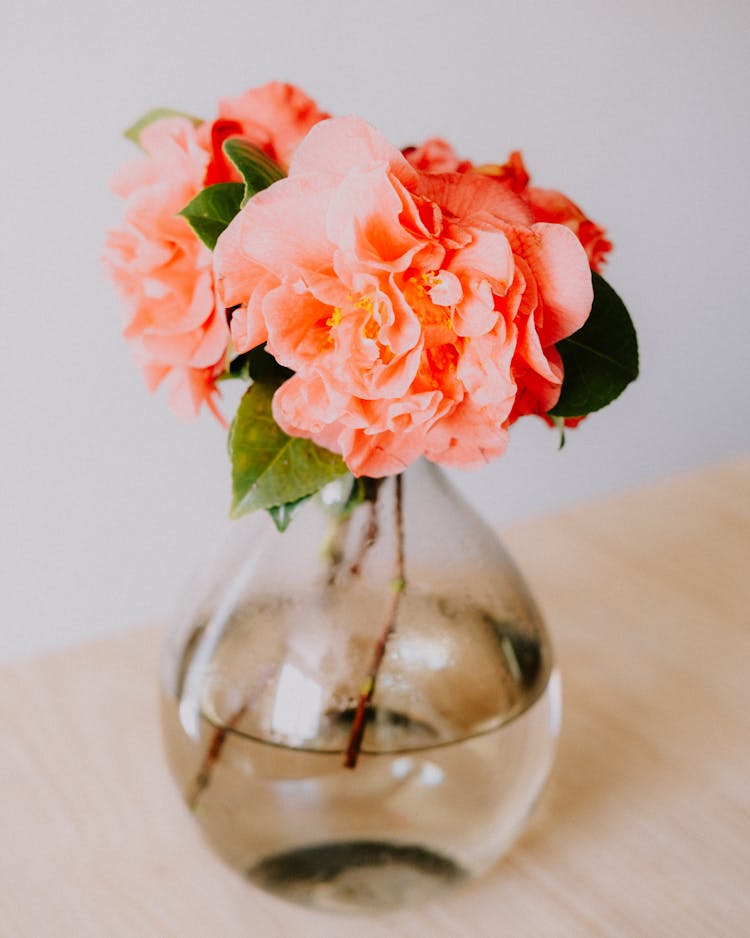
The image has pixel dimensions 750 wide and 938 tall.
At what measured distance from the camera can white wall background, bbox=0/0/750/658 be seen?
0.89 meters

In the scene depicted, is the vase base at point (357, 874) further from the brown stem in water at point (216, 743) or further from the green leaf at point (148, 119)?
the green leaf at point (148, 119)

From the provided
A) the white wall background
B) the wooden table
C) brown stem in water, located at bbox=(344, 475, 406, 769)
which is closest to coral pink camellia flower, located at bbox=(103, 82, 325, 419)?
brown stem in water, located at bbox=(344, 475, 406, 769)

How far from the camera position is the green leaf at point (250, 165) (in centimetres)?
37

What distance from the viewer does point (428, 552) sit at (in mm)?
466

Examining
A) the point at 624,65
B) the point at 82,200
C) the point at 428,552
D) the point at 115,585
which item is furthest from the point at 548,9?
the point at 428,552

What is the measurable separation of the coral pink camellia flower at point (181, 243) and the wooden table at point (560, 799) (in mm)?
240

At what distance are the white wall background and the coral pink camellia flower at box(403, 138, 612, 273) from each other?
480 mm

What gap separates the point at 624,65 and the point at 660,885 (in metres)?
0.96

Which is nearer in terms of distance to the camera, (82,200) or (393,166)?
(393,166)

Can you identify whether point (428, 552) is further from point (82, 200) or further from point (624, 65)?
point (624, 65)

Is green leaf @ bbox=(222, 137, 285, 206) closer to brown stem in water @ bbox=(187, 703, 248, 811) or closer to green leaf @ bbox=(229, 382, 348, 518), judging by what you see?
green leaf @ bbox=(229, 382, 348, 518)

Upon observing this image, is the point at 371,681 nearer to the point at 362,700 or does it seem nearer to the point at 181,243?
the point at 362,700

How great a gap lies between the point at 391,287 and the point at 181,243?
0.10 meters

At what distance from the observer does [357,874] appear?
472 millimetres
